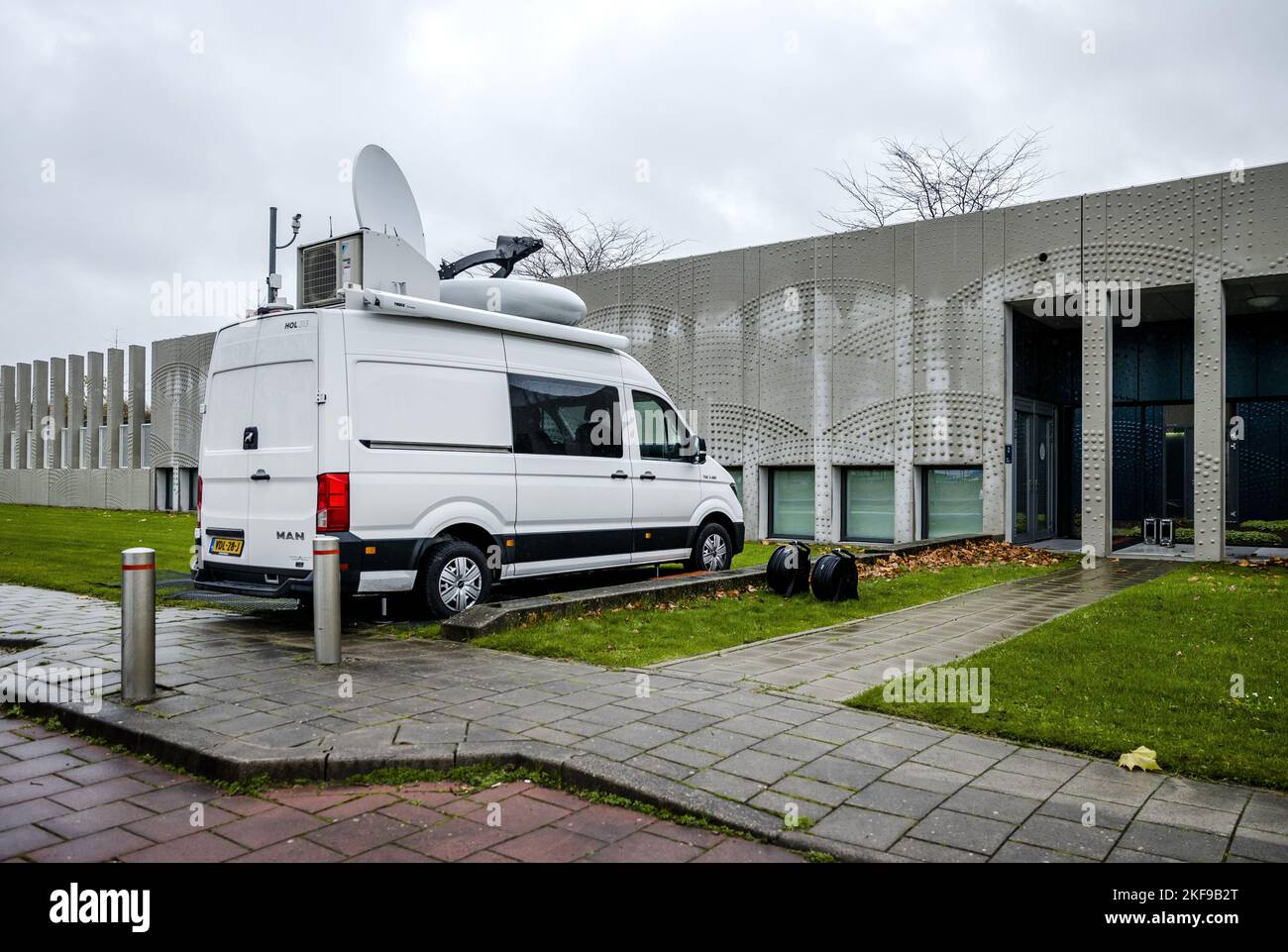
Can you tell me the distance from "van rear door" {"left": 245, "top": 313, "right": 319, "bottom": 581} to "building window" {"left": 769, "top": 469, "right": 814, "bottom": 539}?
1355 centimetres

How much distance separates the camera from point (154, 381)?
35062 mm

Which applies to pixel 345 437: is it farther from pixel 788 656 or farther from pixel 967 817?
pixel 967 817

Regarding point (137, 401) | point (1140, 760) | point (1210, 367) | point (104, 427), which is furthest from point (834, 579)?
point (104, 427)

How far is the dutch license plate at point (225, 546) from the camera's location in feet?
26.7

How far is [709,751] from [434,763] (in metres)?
A: 1.28

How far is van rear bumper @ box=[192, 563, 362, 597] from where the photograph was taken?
24.9 feet

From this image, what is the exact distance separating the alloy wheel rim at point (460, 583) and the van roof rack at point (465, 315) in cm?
219

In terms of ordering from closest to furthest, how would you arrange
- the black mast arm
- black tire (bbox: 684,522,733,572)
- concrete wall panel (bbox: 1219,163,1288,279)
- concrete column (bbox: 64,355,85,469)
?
the black mast arm, black tire (bbox: 684,522,733,572), concrete wall panel (bbox: 1219,163,1288,279), concrete column (bbox: 64,355,85,469)

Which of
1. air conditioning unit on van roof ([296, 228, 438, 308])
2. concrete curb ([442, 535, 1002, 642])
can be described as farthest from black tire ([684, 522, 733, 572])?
air conditioning unit on van roof ([296, 228, 438, 308])

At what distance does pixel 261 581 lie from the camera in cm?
790

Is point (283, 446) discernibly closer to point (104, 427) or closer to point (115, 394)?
point (115, 394)

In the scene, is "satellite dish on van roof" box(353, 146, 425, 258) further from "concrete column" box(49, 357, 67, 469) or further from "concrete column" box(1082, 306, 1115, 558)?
"concrete column" box(49, 357, 67, 469)
